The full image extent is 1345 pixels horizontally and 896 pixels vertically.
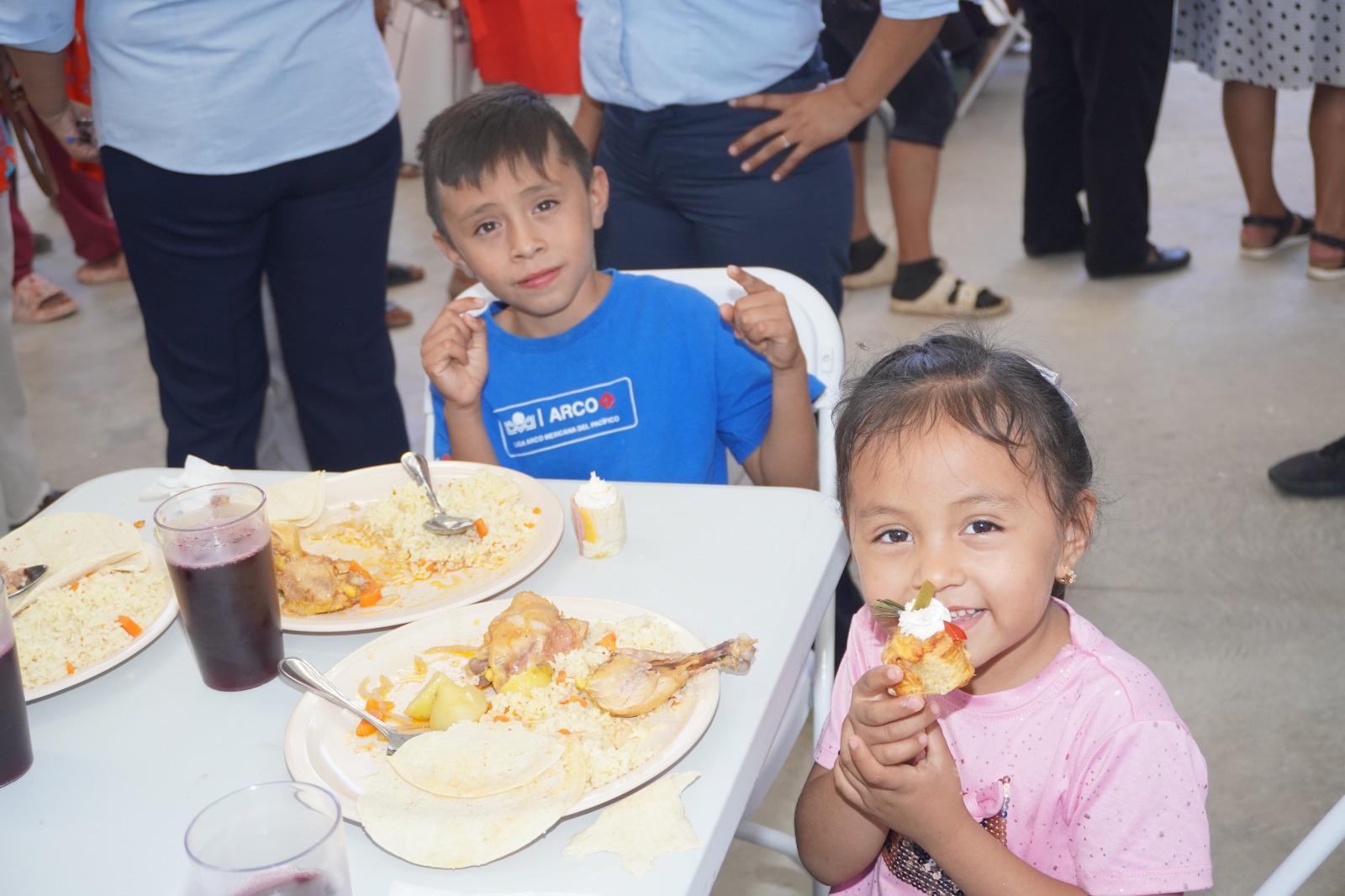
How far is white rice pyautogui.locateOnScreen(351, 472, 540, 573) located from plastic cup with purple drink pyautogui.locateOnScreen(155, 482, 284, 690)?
0.79 feet

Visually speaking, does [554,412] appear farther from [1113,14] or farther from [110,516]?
[1113,14]

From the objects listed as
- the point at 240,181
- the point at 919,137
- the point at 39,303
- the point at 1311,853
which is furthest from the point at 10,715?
the point at 39,303

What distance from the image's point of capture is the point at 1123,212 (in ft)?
15.3

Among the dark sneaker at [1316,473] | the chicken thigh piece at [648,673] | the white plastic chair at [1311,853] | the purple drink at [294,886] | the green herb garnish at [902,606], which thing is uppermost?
the purple drink at [294,886]

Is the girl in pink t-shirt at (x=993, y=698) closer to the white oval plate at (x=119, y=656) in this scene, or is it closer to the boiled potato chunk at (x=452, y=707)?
the boiled potato chunk at (x=452, y=707)

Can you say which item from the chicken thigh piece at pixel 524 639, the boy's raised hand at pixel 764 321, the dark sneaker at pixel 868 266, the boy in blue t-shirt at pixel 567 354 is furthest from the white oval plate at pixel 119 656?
the dark sneaker at pixel 868 266

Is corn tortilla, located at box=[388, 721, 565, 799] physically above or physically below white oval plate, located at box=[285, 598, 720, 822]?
above

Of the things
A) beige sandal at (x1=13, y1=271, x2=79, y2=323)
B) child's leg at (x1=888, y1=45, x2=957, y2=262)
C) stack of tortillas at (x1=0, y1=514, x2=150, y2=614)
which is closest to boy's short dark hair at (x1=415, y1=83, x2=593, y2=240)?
stack of tortillas at (x1=0, y1=514, x2=150, y2=614)

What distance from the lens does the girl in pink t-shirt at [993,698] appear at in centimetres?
120

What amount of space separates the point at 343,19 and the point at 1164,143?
4.80m

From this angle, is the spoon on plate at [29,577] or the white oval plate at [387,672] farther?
the spoon on plate at [29,577]

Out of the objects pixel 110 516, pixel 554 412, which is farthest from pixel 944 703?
pixel 110 516

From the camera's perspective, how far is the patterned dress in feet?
13.5

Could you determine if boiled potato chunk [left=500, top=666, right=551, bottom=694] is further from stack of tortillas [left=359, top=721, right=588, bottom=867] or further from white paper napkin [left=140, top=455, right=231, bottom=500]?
white paper napkin [left=140, top=455, right=231, bottom=500]
